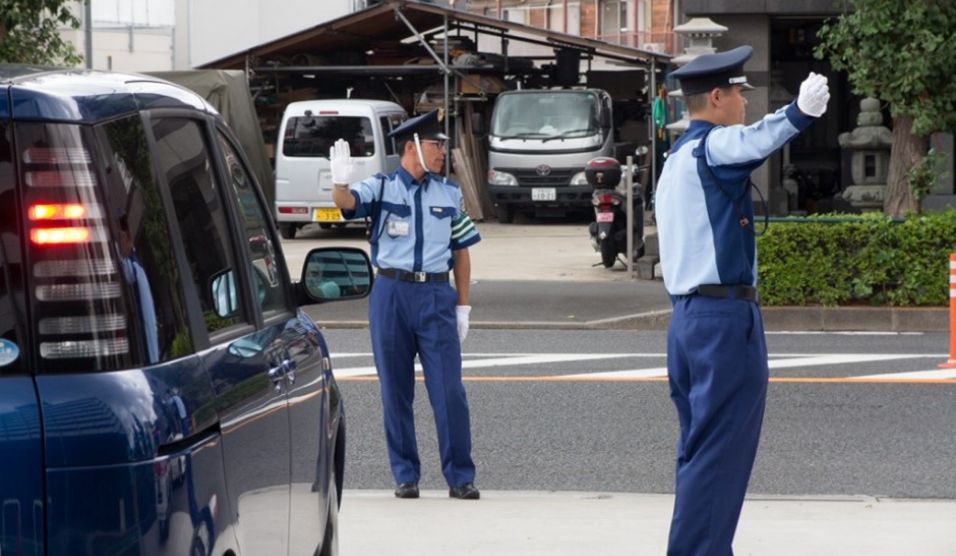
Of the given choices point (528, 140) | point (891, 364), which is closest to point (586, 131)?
point (528, 140)

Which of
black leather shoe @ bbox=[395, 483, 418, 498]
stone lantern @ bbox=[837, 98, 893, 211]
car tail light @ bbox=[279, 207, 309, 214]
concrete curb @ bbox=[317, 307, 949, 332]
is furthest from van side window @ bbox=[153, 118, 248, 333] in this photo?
car tail light @ bbox=[279, 207, 309, 214]

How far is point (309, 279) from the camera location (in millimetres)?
4977

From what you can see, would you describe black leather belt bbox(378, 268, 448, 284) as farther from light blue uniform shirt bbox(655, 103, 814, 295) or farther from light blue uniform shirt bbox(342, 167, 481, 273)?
light blue uniform shirt bbox(655, 103, 814, 295)

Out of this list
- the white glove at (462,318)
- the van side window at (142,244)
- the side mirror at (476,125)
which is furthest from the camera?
the side mirror at (476,125)

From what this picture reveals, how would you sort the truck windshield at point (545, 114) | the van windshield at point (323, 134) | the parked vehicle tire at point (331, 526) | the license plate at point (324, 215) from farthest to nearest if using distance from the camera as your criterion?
the truck windshield at point (545, 114) → the van windshield at point (323, 134) → the license plate at point (324, 215) → the parked vehicle tire at point (331, 526)

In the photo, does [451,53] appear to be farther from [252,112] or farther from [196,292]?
[196,292]

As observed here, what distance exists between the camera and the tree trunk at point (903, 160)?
65.3 ft

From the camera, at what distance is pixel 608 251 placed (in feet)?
65.5

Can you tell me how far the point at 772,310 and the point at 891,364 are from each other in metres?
2.91

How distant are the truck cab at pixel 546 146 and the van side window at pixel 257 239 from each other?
22967 mm

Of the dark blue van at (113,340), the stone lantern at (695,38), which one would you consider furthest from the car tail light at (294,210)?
the dark blue van at (113,340)

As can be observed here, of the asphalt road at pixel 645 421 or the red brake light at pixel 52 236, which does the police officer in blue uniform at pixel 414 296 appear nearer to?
the asphalt road at pixel 645 421

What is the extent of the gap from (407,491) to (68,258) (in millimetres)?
5179

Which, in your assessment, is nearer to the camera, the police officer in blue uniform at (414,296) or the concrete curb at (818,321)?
the police officer in blue uniform at (414,296)
